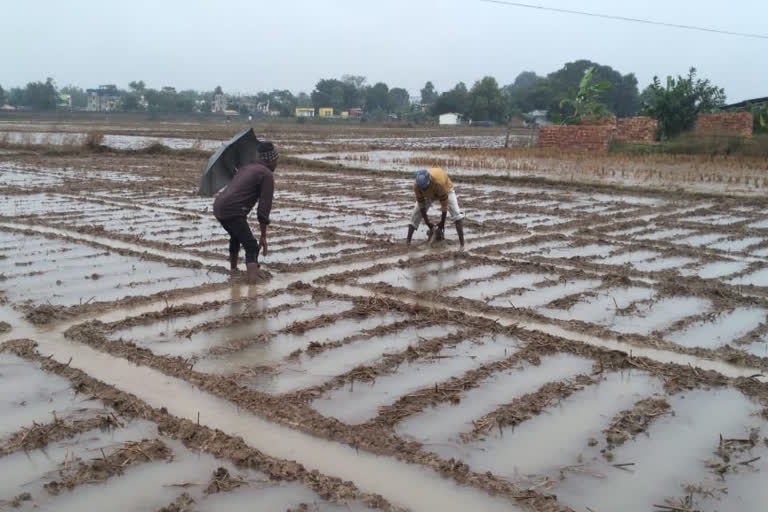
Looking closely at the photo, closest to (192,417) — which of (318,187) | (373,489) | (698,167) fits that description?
(373,489)

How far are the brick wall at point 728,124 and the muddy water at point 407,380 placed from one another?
18856 mm

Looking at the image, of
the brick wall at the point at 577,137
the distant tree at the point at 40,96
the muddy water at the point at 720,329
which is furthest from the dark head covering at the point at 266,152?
the distant tree at the point at 40,96

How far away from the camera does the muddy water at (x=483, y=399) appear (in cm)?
344

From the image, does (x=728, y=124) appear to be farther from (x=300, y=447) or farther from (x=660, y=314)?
(x=300, y=447)

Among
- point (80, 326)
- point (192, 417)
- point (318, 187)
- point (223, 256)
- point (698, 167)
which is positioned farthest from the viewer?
point (698, 167)

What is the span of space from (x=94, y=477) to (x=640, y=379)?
121 inches

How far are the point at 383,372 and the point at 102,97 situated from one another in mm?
111726

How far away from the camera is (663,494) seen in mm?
2932

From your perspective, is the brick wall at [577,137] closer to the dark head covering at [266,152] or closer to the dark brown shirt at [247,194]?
the dark head covering at [266,152]

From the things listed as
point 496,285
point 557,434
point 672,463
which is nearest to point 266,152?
point 496,285

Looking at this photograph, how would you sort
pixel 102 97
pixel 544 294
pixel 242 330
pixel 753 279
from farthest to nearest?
pixel 102 97
pixel 753 279
pixel 544 294
pixel 242 330

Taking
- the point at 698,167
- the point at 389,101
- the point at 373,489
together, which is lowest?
the point at 373,489

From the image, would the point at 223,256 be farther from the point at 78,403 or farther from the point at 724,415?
the point at 724,415

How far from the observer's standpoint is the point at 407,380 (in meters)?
4.09
